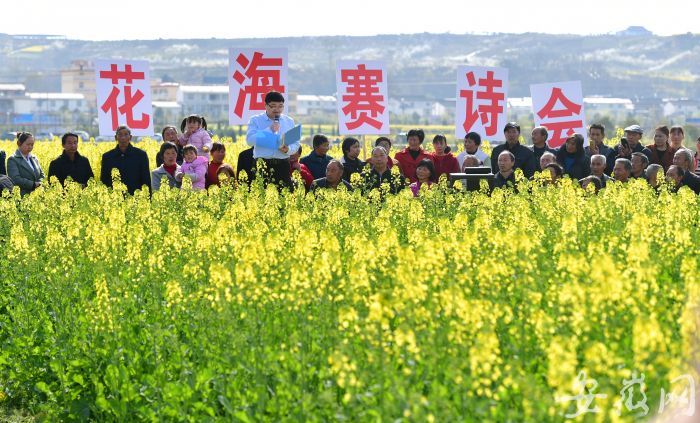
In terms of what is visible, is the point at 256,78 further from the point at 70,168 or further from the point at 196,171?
the point at 70,168

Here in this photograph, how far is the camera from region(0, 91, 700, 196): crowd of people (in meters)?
14.1

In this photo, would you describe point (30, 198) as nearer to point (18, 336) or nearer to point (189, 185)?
point (189, 185)

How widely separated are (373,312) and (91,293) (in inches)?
158

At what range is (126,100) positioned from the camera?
1925 centimetres

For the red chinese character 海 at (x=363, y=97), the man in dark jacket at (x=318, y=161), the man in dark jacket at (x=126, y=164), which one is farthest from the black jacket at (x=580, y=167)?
the man in dark jacket at (x=126, y=164)

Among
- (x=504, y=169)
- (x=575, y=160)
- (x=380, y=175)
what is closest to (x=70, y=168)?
(x=380, y=175)

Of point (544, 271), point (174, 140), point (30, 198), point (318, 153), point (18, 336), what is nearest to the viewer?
point (544, 271)

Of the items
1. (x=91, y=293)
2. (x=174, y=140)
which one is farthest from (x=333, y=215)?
(x=174, y=140)

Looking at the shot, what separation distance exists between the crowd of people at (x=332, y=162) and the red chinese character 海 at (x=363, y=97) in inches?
61.1

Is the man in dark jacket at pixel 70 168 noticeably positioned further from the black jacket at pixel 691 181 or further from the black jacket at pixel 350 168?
the black jacket at pixel 691 181

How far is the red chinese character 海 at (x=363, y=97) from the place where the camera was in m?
19.1

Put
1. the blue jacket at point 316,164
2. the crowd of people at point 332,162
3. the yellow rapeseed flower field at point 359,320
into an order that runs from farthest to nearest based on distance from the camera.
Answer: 1. the blue jacket at point 316,164
2. the crowd of people at point 332,162
3. the yellow rapeseed flower field at point 359,320

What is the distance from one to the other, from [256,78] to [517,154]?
4.06 m

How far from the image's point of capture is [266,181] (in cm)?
1444
